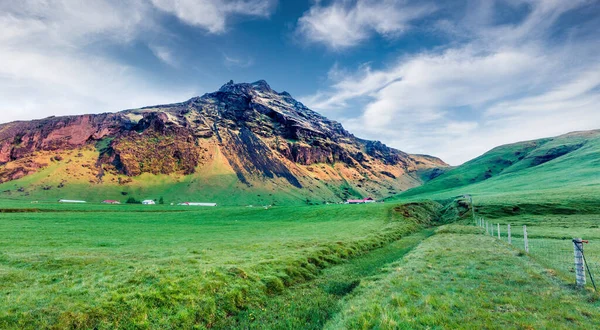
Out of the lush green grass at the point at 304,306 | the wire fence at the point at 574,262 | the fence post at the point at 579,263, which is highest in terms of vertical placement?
the fence post at the point at 579,263

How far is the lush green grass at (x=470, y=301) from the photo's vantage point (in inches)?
438

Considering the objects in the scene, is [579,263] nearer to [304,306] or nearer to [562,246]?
[304,306]

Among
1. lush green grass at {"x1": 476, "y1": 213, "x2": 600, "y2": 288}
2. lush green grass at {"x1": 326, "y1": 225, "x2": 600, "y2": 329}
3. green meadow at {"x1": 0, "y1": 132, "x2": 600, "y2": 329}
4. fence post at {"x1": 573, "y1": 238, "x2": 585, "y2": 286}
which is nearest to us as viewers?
lush green grass at {"x1": 326, "y1": 225, "x2": 600, "y2": 329}

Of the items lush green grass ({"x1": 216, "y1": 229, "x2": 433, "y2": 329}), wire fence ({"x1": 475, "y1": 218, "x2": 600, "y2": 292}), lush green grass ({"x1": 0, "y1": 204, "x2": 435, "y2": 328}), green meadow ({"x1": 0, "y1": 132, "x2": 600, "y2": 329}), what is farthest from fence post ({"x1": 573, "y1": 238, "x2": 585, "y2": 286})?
lush green grass ({"x1": 0, "y1": 204, "x2": 435, "y2": 328})

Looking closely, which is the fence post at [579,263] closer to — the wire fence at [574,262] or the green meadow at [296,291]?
the wire fence at [574,262]

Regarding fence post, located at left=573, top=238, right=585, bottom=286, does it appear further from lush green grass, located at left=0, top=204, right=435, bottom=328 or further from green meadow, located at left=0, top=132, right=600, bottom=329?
lush green grass, located at left=0, top=204, right=435, bottom=328

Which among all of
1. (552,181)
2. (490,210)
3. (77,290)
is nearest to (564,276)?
(77,290)

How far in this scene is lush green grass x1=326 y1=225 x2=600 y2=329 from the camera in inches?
438

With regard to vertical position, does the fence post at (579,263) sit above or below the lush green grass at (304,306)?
above

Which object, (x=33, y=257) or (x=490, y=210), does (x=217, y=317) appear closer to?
(x=33, y=257)

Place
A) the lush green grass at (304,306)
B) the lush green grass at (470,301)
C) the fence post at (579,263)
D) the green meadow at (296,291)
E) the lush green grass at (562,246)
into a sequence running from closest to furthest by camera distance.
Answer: the lush green grass at (470,301)
the green meadow at (296,291)
the fence post at (579,263)
the lush green grass at (304,306)
the lush green grass at (562,246)

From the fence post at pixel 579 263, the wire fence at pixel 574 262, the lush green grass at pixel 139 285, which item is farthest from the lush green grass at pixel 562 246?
the lush green grass at pixel 139 285

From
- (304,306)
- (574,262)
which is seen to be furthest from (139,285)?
(574,262)

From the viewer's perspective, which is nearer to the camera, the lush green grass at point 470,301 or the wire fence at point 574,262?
the lush green grass at point 470,301
